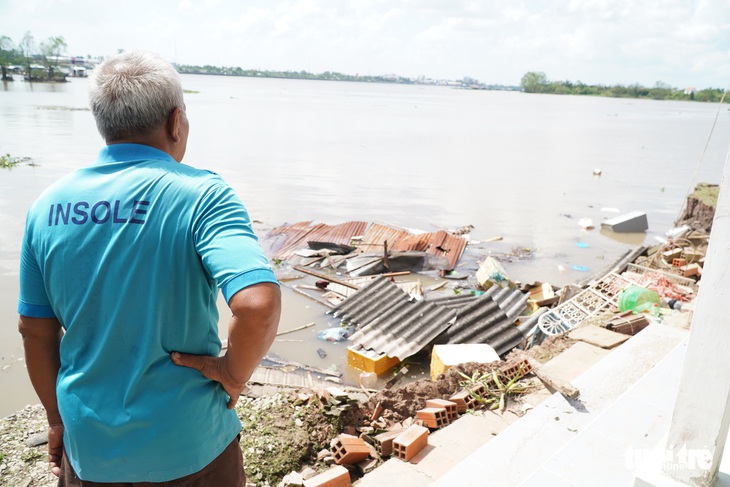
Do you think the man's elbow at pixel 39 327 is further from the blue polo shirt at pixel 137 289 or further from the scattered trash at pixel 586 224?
the scattered trash at pixel 586 224

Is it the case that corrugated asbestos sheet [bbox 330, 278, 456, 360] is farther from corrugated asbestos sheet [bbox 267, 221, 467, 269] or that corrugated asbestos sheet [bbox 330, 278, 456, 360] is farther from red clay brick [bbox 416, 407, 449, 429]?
corrugated asbestos sheet [bbox 267, 221, 467, 269]

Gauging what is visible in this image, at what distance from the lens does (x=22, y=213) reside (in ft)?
49.2

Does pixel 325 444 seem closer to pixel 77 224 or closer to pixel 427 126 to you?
pixel 77 224

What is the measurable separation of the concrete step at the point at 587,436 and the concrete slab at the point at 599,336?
895 mm

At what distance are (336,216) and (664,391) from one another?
1404 cm

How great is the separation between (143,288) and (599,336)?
5361 mm

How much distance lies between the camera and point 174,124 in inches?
70.2

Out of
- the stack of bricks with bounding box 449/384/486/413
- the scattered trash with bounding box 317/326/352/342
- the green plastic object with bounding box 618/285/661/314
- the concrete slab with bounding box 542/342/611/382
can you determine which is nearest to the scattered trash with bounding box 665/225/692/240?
the green plastic object with bounding box 618/285/661/314

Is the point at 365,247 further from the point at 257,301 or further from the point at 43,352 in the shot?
the point at 257,301

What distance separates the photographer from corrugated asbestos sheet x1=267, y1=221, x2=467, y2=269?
516 inches

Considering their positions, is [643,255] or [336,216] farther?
[336,216]

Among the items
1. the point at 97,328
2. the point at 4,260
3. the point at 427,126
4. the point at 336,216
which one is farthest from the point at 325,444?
the point at 427,126

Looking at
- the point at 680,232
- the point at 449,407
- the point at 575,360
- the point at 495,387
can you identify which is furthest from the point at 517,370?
the point at 680,232

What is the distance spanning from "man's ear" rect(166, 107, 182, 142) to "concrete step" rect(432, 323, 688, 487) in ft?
8.10
